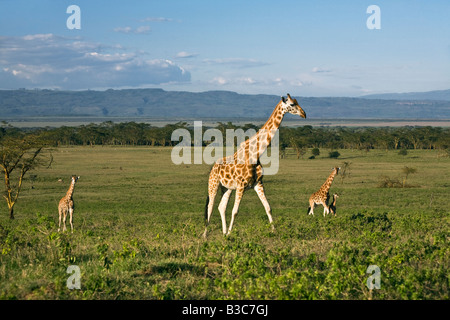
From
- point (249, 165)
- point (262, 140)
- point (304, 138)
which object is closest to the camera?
point (249, 165)

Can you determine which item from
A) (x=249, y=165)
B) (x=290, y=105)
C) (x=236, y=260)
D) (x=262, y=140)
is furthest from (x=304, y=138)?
(x=236, y=260)

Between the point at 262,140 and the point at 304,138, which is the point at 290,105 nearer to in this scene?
the point at 262,140

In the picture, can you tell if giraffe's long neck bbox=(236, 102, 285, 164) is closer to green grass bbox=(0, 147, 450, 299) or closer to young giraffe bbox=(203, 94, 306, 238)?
young giraffe bbox=(203, 94, 306, 238)

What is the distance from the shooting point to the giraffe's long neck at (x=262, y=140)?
10850 millimetres

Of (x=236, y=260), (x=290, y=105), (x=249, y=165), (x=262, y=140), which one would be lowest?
(x=236, y=260)

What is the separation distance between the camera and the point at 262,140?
10922 millimetres

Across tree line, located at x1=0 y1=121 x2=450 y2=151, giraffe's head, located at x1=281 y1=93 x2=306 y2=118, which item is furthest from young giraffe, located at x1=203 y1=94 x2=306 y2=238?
tree line, located at x1=0 y1=121 x2=450 y2=151

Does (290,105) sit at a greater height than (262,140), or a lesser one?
greater

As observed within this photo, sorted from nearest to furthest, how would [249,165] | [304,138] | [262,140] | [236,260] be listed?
1. [236,260]
2. [249,165]
3. [262,140]
4. [304,138]
